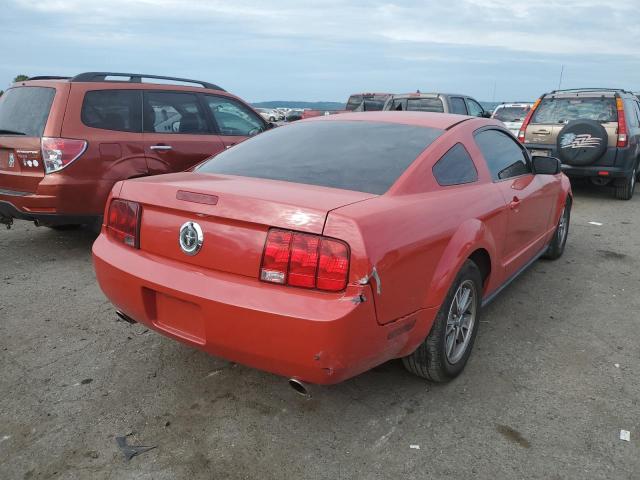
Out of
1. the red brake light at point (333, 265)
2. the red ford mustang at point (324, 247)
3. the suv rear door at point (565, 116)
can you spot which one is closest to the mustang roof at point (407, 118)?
the red ford mustang at point (324, 247)

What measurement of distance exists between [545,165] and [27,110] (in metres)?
4.72

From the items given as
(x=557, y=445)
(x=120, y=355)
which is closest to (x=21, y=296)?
(x=120, y=355)

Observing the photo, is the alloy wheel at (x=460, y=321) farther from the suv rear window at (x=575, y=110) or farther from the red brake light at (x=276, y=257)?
the suv rear window at (x=575, y=110)

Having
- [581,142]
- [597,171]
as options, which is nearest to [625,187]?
[597,171]

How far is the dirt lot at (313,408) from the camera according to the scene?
2.33m

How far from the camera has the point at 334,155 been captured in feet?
9.86

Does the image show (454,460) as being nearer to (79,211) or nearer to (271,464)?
(271,464)

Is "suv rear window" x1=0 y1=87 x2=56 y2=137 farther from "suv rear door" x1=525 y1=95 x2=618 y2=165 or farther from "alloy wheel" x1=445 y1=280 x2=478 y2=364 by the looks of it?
"suv rear door" x1=525 y1=95 x2=618 y2=165

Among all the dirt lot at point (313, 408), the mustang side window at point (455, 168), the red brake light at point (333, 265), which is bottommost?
the dirt lot at point (313, 408)

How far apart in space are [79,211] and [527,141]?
7279 mm

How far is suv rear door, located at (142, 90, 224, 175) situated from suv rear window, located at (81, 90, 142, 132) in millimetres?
95

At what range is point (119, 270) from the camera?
269 centimetres

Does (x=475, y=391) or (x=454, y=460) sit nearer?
(x=454, y=460)

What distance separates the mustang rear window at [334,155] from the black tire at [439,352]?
0.68 m
